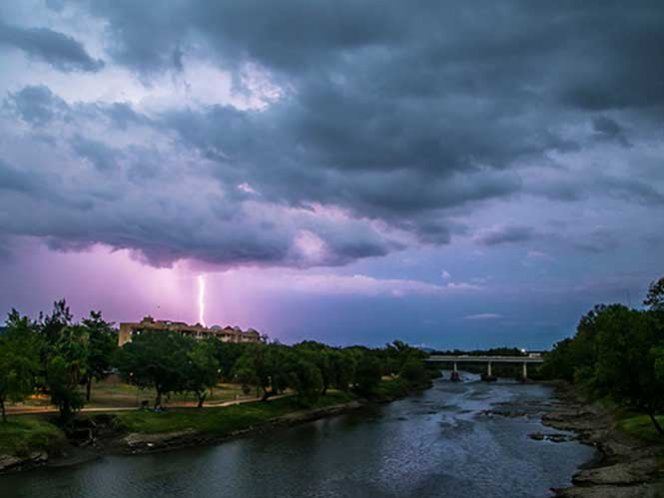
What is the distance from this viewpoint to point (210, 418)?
3285 inches

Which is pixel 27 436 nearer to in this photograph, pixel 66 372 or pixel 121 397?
pixel 66 372

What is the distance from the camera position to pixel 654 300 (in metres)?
55.2

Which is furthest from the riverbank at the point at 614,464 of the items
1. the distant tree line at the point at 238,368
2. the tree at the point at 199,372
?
the tree at the point at 199,372

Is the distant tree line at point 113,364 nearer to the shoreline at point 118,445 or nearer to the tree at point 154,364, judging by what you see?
the tree at point 154,364

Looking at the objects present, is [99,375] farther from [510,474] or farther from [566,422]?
[566,422]

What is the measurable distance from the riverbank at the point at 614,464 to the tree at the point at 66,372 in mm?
56777

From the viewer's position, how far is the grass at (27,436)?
58.6m

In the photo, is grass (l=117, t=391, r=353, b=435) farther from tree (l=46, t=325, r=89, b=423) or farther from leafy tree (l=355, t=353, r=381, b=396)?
leafy tree (l=355, t=353, r=381, b=396)

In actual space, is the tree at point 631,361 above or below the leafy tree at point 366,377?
above

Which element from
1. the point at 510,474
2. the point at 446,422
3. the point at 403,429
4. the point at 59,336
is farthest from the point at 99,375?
the point at 510,474

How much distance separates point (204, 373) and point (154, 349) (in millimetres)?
8754

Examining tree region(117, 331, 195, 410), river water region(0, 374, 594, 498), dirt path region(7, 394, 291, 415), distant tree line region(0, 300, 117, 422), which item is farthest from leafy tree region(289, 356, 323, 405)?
distant tree line region(0, 300, 117, 422)

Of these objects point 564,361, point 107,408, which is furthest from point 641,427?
point 564,361

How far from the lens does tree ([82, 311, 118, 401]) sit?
90750 mm
